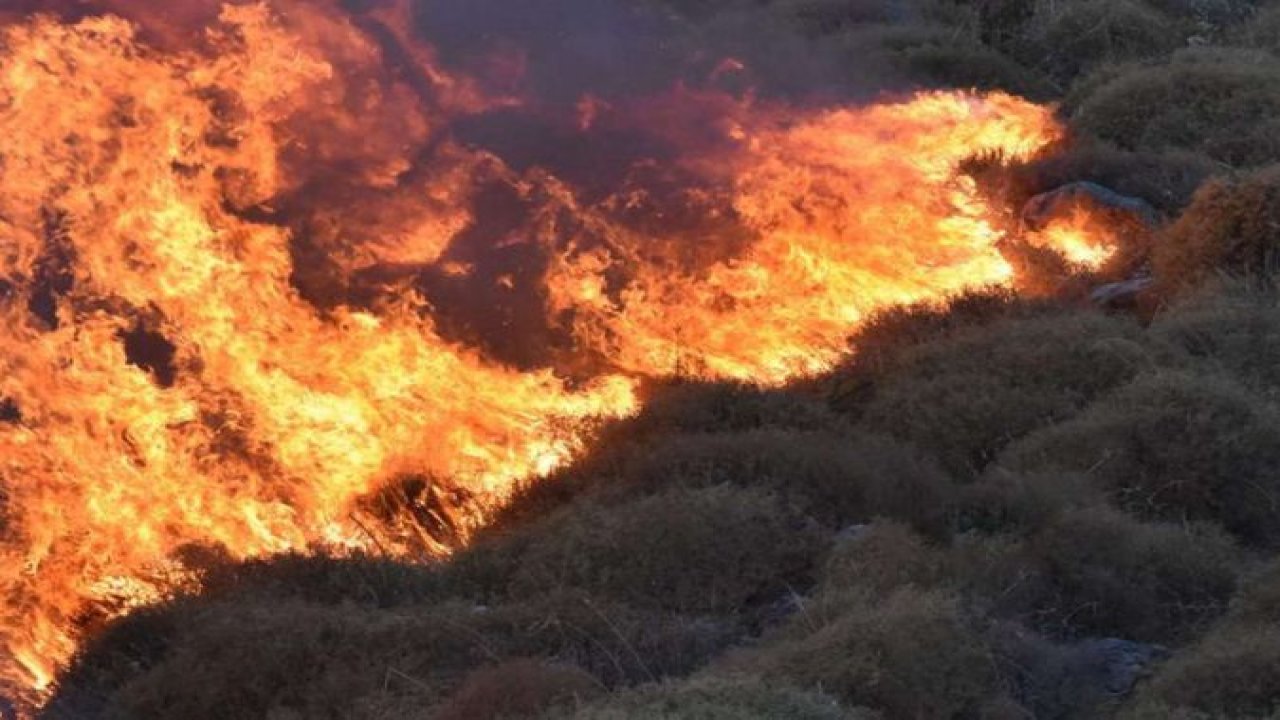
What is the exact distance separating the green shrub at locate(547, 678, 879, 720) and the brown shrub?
0.39 metres

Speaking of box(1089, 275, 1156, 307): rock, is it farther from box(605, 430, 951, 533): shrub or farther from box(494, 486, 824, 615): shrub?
box(494, 486, 824, 615): shrub

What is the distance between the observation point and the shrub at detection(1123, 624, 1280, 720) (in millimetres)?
6625

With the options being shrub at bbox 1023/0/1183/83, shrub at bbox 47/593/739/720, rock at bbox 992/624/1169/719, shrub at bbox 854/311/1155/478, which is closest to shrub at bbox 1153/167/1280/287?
shrub at bbox 854/311/1155/478

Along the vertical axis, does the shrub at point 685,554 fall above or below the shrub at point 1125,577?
above

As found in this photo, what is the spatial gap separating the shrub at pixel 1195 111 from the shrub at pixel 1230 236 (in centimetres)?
238

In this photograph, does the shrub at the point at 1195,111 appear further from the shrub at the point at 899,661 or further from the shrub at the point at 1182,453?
the shrub at the point at 899,661

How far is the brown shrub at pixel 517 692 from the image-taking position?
6.92 meters

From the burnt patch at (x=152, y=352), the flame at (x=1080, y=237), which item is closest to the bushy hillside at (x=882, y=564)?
the flame at (x=1080, y=237)

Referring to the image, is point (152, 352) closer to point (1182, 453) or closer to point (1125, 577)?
point (1125, 577)

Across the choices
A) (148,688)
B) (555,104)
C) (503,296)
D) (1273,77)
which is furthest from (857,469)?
(1273,77)

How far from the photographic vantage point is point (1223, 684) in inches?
267

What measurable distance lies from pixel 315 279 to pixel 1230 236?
20.1ft

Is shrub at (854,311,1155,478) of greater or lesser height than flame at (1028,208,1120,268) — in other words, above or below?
above

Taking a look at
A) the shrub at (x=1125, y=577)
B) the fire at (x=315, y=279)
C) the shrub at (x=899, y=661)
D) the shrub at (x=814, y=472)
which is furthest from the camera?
the fire at (x=315, y=279)
